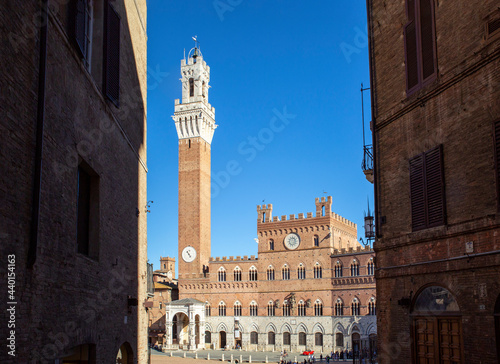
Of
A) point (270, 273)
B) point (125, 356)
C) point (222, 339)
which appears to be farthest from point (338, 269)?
point (125, 356)

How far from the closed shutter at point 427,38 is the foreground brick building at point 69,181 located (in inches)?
242

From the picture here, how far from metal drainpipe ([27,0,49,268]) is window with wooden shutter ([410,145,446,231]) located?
697 centimetres

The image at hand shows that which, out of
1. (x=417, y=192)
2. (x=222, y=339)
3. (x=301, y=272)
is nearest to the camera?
(x=417, y=192)

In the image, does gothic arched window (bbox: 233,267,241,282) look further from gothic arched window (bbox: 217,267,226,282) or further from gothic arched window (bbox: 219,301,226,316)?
gothic arched window (bbox: 219,301,226,316)

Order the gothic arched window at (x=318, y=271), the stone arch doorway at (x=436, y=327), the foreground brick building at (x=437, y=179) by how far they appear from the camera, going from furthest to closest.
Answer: the gothic arched window at (x=318, y=271)
the stone arch doorway at (x=436, y=327)
the foreground brick building at (x=437, y=179)

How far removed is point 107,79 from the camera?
998 cm

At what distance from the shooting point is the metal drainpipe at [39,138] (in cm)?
621

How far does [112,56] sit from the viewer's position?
10508 mm

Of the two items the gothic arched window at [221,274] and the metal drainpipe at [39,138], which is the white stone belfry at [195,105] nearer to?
the gothic arched window at [221,274]

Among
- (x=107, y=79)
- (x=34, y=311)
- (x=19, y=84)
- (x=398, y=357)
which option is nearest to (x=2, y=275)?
(x=34, y=311)

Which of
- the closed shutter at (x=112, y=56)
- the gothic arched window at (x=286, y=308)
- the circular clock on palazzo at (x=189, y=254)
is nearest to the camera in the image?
the closed shutter at (x=112, y=56)

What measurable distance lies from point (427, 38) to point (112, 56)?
623 centimetres

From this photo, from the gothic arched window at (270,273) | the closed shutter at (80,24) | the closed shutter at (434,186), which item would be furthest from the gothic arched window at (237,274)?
the closed shutter at (80,24)

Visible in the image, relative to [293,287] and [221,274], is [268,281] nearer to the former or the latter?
[293,287]
